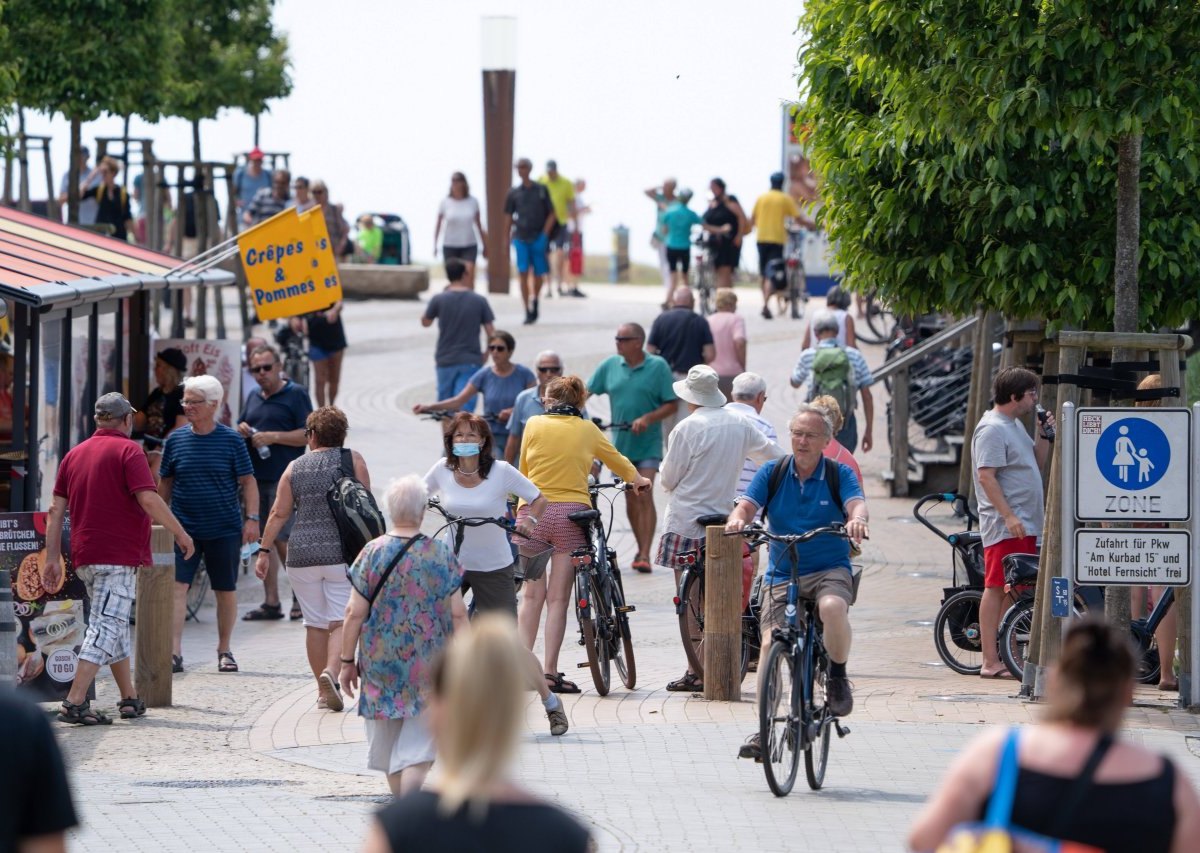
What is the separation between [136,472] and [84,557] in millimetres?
512

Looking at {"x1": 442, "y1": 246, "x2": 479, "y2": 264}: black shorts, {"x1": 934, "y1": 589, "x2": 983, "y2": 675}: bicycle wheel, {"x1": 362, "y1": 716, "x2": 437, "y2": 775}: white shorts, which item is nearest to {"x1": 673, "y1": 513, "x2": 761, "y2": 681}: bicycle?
{"x1": 934, "y1": 589, "x2": 983, "y2": 675}: bicycle wheel

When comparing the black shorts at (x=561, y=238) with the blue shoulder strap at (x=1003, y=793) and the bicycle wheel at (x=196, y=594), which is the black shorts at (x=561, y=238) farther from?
the blue shoulder strap at (x=1003, y=793)

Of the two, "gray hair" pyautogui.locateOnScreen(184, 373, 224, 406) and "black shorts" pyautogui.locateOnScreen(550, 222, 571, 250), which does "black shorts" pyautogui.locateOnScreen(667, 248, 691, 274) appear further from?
"gray hair" pyautogui.locateOnScreen(184, 373, 224, 406)

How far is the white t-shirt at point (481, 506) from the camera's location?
32.4ft

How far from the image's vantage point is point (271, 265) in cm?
1673

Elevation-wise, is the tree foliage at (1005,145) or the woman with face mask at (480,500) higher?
the tree foliage at (1005,145)

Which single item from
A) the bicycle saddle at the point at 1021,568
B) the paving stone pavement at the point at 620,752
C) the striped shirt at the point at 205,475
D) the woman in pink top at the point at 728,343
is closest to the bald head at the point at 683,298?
the woman in pink top at the point at 728,343

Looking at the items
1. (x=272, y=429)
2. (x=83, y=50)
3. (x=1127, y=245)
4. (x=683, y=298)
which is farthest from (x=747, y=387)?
(x=83, y=50)

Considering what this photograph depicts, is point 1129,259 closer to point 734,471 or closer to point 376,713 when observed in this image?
point 734,471

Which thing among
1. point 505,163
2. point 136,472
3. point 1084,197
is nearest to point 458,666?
point 136,472

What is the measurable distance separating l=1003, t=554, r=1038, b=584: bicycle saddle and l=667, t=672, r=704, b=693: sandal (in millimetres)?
1802

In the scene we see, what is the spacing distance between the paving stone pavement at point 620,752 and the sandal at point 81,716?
8 cm

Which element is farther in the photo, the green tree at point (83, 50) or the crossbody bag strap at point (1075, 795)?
the green tree at point (83, 50)

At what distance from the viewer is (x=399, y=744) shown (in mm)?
7445
